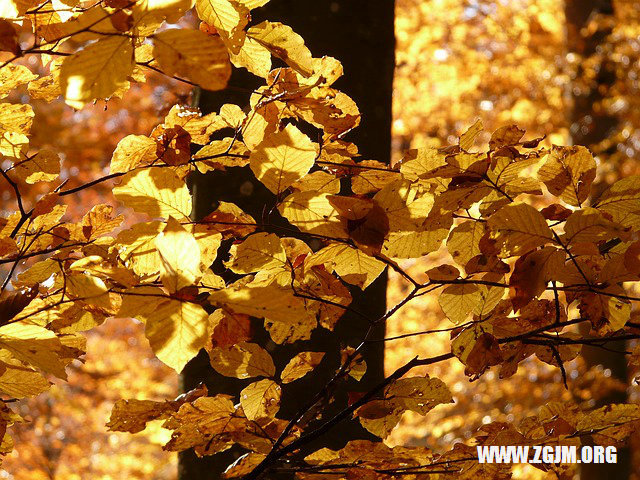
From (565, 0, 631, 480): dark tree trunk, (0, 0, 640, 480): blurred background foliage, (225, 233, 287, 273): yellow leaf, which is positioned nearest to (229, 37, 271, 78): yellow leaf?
(225, 233, 287, 273): yellow leaf

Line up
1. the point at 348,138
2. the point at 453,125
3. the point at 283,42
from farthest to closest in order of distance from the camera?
the point at 453,125, the point at 348,138, the point at 283,42

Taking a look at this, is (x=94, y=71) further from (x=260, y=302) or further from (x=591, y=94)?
(x=591, y=94)

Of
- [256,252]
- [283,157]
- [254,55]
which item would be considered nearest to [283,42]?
[254,55]

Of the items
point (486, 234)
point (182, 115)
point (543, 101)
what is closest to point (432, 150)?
point (486, 234)

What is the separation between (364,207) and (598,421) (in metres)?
0.46

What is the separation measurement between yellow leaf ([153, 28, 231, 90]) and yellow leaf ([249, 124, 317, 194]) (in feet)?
0.61

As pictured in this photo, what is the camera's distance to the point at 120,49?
52cm

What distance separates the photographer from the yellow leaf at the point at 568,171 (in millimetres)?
739

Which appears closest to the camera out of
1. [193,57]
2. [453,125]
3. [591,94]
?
[193,57]

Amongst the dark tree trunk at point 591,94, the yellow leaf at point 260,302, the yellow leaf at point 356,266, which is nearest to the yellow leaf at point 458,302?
the yellow leaf at point 356,266

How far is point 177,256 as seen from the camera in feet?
1.71

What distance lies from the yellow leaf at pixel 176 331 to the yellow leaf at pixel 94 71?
0.65 feet

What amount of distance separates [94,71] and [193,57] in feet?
0.30

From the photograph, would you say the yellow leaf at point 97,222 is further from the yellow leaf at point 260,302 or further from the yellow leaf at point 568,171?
the yellow leaf at point 568,171
